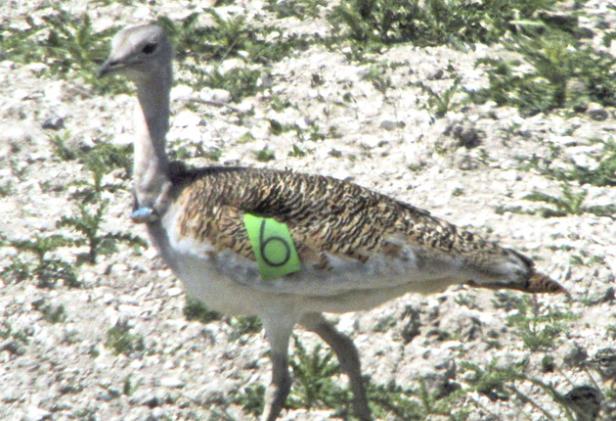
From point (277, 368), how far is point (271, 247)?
53 centimetres

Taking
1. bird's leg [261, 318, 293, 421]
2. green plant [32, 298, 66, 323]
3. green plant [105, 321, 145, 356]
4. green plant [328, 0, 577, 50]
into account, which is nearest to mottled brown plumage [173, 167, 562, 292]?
bird's leg [261, 318, 293, 421]

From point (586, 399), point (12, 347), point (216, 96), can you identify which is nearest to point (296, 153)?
point (216, 96)

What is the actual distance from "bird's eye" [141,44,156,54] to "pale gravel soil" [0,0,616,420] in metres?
1.26

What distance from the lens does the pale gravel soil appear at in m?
5.62

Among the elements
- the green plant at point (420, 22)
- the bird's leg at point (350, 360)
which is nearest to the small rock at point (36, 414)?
the bird's leg at point (350, 360)

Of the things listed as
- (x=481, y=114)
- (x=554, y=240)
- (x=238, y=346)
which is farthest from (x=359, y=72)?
(x=238, y=346)

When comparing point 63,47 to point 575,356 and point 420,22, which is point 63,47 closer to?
point 420,22

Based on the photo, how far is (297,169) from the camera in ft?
23.1

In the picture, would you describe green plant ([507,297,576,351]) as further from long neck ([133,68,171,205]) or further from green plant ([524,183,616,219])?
long neck ([133,68,171,205])

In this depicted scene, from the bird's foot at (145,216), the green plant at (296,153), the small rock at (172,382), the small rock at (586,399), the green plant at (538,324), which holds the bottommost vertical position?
the small rock at (586,399)

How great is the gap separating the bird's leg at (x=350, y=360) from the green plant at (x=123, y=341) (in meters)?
0.78

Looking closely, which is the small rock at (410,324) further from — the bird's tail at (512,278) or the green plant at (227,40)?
the green plant at (227,40)

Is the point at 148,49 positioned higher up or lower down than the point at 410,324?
higher up

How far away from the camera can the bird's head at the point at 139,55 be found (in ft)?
17.3
